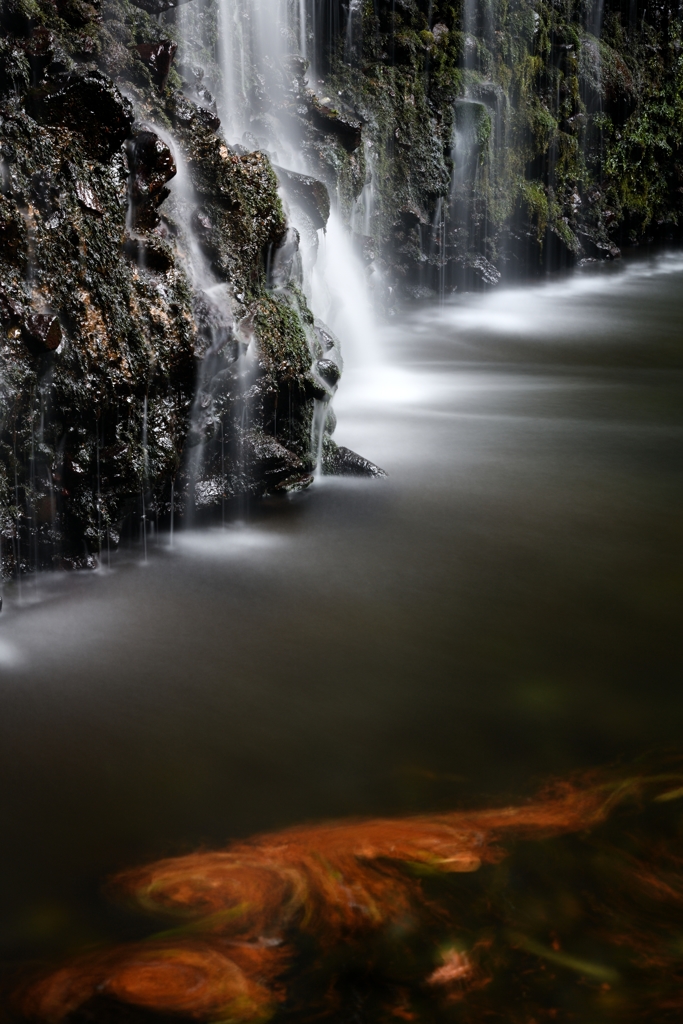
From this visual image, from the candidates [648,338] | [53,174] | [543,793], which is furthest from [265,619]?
[648,338]

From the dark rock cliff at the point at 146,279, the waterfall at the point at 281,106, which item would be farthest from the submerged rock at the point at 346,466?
the waterfall at the point at 281,106

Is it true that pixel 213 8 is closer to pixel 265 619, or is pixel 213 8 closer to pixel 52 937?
pixel 265 619

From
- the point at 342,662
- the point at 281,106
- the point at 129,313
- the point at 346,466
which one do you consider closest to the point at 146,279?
the point at 129,313

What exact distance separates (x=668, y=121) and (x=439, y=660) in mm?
14409

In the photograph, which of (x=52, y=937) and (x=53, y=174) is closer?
(x=52, y=937)

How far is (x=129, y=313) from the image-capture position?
4.89 meters

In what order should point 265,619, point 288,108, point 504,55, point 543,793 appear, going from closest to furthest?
point 543,793, point 265,619, point 288,108, point 504,55

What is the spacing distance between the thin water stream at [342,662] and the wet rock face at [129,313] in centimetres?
31

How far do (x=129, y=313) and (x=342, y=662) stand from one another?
2.09m

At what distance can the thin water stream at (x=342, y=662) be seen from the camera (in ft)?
11.1

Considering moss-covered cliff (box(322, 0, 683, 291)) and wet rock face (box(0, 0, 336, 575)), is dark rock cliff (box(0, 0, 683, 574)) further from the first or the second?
moss-covered cliff (box(322, 0, 683, 291))

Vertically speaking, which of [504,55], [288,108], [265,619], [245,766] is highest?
[504,55]

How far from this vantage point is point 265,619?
453cm

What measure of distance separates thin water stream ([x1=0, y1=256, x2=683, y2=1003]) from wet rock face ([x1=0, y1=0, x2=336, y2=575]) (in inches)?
12.2
